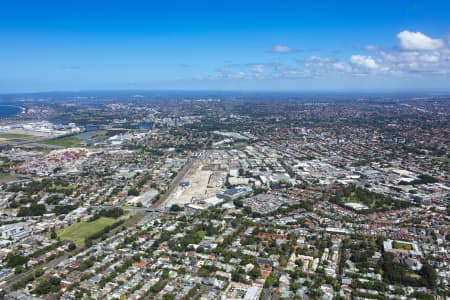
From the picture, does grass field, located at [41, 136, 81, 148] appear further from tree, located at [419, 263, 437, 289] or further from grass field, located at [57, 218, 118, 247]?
tree, located at [419, 263, 437, 289]

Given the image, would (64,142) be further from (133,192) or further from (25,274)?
(25,274)

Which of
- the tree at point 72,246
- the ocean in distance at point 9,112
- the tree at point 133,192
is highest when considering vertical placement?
the ocean in distance at point 9,112

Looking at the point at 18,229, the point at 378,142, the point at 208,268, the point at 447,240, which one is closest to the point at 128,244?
the point at 208,268

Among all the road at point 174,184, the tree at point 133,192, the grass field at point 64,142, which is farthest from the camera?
the grass field at point 64,142

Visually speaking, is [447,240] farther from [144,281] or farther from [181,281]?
[144,281]

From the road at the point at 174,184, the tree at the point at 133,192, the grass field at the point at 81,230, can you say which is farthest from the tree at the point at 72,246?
the tree at the point at 133,192

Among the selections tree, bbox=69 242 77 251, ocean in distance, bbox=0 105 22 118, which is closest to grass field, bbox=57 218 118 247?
tree, bbox=69 242 77 251

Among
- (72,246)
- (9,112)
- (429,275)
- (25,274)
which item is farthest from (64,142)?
(9,112)

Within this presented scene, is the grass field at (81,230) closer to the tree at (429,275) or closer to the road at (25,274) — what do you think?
the road at (25,274)

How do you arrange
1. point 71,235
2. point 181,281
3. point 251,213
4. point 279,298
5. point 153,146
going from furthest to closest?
point 153,146
point 251,213
point 71,235
point 181,281
point 279,298
